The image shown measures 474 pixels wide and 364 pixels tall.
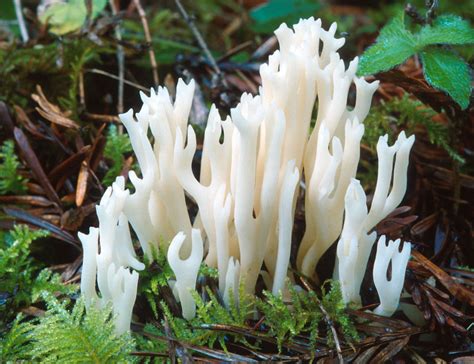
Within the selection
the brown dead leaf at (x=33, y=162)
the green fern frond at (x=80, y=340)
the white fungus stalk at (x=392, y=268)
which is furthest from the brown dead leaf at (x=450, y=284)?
the brown dead leaf at (x=33, y=162)

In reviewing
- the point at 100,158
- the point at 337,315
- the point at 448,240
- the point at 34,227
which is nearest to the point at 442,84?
the point at 448,240

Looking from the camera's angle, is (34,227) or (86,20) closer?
(34,227)

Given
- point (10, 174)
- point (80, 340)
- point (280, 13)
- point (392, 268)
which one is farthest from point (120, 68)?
point (392, 268)

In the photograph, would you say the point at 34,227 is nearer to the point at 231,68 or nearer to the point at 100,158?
the point at 100,158

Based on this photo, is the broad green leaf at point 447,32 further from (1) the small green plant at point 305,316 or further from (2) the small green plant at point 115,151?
(2) the small green plant at point 115,151

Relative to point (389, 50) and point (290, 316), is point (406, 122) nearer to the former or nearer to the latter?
point (389, 50)

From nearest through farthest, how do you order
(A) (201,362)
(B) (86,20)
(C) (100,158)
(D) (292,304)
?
1. (A) (201,362)
2. (D) (292,304)
3. (C) (100,158)
4. (B) (86,20)
